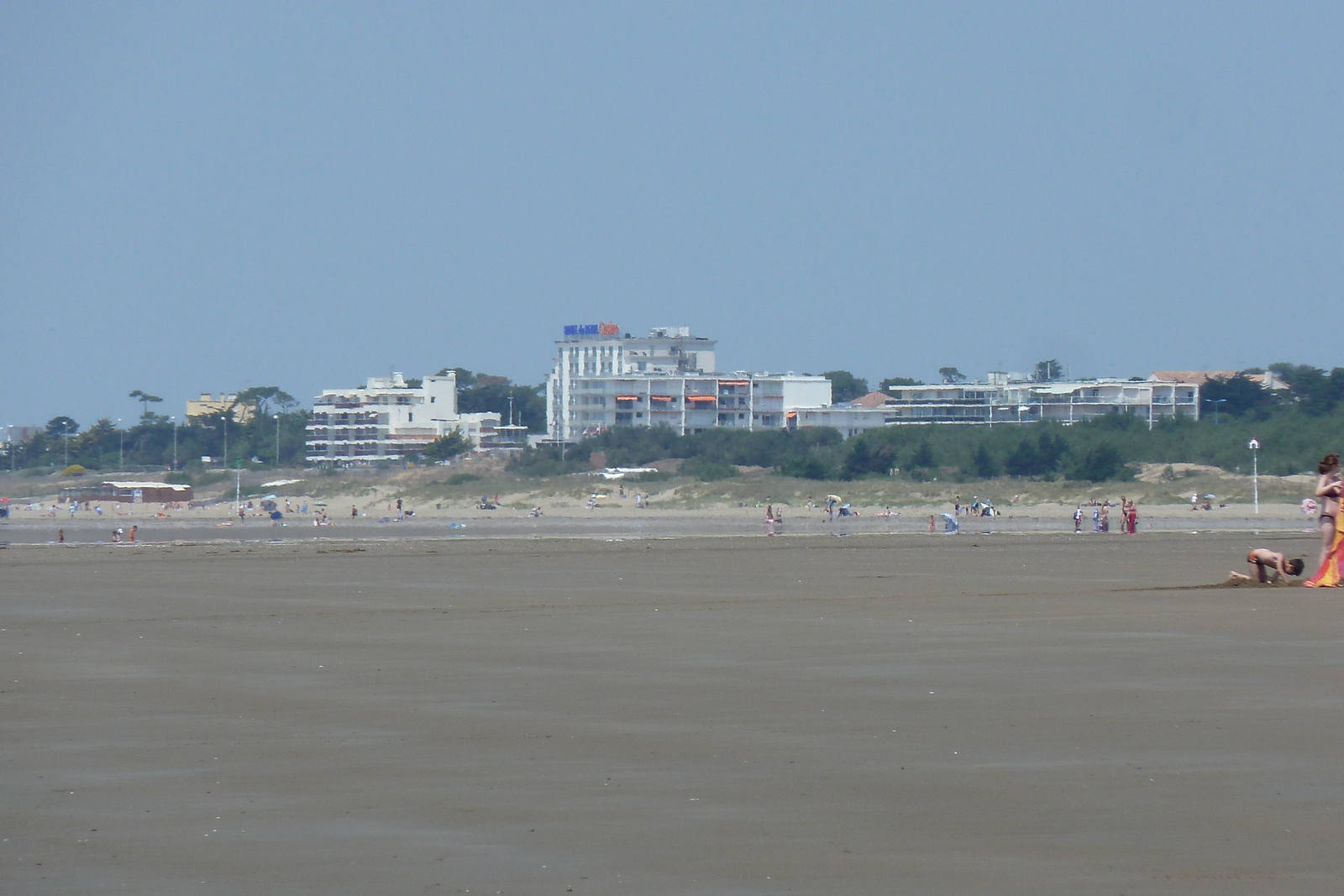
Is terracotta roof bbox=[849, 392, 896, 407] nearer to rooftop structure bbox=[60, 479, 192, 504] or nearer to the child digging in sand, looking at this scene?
rooftop structure bbox=[60, 479, 192, 504]

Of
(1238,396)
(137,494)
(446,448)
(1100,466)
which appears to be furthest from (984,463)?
(446,448)

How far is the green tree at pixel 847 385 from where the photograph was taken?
17912 centimetres

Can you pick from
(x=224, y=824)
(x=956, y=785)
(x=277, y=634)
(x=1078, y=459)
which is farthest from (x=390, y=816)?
(x=1078, y=459)

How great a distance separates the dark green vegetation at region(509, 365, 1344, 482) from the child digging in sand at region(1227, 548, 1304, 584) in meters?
58.9

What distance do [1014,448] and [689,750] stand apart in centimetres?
8175

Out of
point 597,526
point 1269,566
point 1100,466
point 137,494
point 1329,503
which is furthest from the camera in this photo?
point 137,494

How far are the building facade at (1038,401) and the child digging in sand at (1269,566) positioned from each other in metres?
107

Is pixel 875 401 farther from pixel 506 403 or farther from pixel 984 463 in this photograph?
pixel 984 463

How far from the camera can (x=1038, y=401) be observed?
131750 millimetres

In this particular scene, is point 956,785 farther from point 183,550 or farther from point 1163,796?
point 183,550

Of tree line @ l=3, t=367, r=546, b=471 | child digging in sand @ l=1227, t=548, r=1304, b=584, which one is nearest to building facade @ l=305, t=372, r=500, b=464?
tree line @ l=3, t=367, r=546, b=471

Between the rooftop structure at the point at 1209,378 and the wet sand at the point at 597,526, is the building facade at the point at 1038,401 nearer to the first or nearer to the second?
the rooftop structure at the point at 1209,378

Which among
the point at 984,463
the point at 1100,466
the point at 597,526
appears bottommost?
the point at 597,526

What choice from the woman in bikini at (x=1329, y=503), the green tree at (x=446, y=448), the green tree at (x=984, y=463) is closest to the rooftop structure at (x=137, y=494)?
the green tree at (x=446, y=448)
